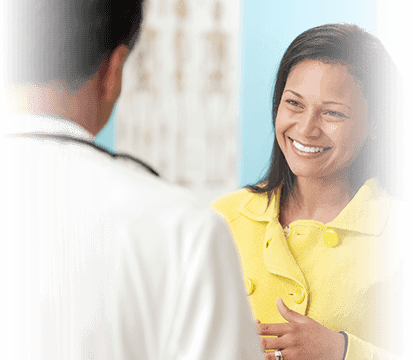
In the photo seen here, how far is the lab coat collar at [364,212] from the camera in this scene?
2.83 ft

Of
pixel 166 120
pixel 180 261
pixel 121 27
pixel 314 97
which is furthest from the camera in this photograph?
pixel 166 120

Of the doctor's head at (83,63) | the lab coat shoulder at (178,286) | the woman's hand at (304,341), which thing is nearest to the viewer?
the lab coat shoulder at (178,286)

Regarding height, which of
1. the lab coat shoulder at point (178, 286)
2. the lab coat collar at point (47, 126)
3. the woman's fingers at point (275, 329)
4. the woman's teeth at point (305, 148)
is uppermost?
the lab coat collar at point (47, 126)

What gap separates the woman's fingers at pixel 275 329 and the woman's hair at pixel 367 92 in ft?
0.86

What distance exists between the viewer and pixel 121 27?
1.77ft

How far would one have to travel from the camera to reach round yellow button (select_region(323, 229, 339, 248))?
853 millimetres

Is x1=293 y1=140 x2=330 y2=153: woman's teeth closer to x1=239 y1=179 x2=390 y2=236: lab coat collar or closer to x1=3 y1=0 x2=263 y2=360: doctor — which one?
x1=239 y1=179 x2=390 y2=236: lab coat collar

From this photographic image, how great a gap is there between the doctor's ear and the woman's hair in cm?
43

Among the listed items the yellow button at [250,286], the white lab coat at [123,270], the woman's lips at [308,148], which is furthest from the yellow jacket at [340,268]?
the white lab coat at [123,270]

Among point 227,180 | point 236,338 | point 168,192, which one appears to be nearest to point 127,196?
point 168,192

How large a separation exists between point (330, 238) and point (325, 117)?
24 centimetres

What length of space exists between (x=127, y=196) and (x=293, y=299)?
0.54 meters

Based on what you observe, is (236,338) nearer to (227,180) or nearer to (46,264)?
(46,264)

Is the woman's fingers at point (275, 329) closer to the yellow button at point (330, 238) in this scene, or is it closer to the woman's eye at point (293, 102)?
the yellow button at point (330, 238)
